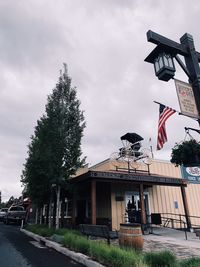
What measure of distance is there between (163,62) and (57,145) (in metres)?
10.8

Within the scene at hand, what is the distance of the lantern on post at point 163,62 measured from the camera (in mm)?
4715

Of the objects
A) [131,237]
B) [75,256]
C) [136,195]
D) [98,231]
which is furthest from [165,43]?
[136,195]

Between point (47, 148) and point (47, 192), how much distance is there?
345 centimetres

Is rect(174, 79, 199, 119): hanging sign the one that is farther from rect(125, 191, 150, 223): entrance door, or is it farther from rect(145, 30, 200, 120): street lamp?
rect(125, 191, 150, 223): entrance door

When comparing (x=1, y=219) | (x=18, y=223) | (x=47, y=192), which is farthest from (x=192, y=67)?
(x=1, y=219)

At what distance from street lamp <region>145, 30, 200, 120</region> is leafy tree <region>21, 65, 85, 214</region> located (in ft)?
34.3

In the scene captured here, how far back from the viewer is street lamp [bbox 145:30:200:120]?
4.71 meters

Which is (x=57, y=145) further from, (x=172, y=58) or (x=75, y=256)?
(x=172, y=58)

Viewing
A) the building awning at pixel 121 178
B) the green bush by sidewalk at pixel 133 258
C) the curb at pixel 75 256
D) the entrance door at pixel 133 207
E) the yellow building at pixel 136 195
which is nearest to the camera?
the green bush by sidewalk at pixel 133 258

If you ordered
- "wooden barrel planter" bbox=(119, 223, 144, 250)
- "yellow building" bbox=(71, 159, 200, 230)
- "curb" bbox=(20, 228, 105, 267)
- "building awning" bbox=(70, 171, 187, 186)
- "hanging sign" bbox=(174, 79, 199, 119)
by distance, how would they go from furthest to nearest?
1. "yellow building" bbox=(71, 159, 200, 230)
2. "building awning" bbox=(70, 171, 187, 186)
3. "wooden barrel planter" bbox=(119, 223, 144, 250)
4. "curb" bbox=(20, 228, 105, 267)
5. "hanging sign" bbox=(174, 79, 199, 119)

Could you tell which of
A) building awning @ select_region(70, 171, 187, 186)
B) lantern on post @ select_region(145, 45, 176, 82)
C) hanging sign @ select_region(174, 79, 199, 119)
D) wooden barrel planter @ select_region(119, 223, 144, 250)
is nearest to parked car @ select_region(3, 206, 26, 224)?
building awning @ select_region(70, 171, 187, 186)

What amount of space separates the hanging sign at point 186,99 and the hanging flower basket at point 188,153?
78 centimetres

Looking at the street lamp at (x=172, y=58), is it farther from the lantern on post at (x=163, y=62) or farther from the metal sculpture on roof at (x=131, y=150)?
the metal sculpture on roof at (x=131, y=150)

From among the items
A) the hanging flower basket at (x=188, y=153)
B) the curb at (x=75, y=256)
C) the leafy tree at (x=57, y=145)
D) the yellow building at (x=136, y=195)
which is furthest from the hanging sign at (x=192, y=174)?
the hanging flower basket at (x=188, y=153)
